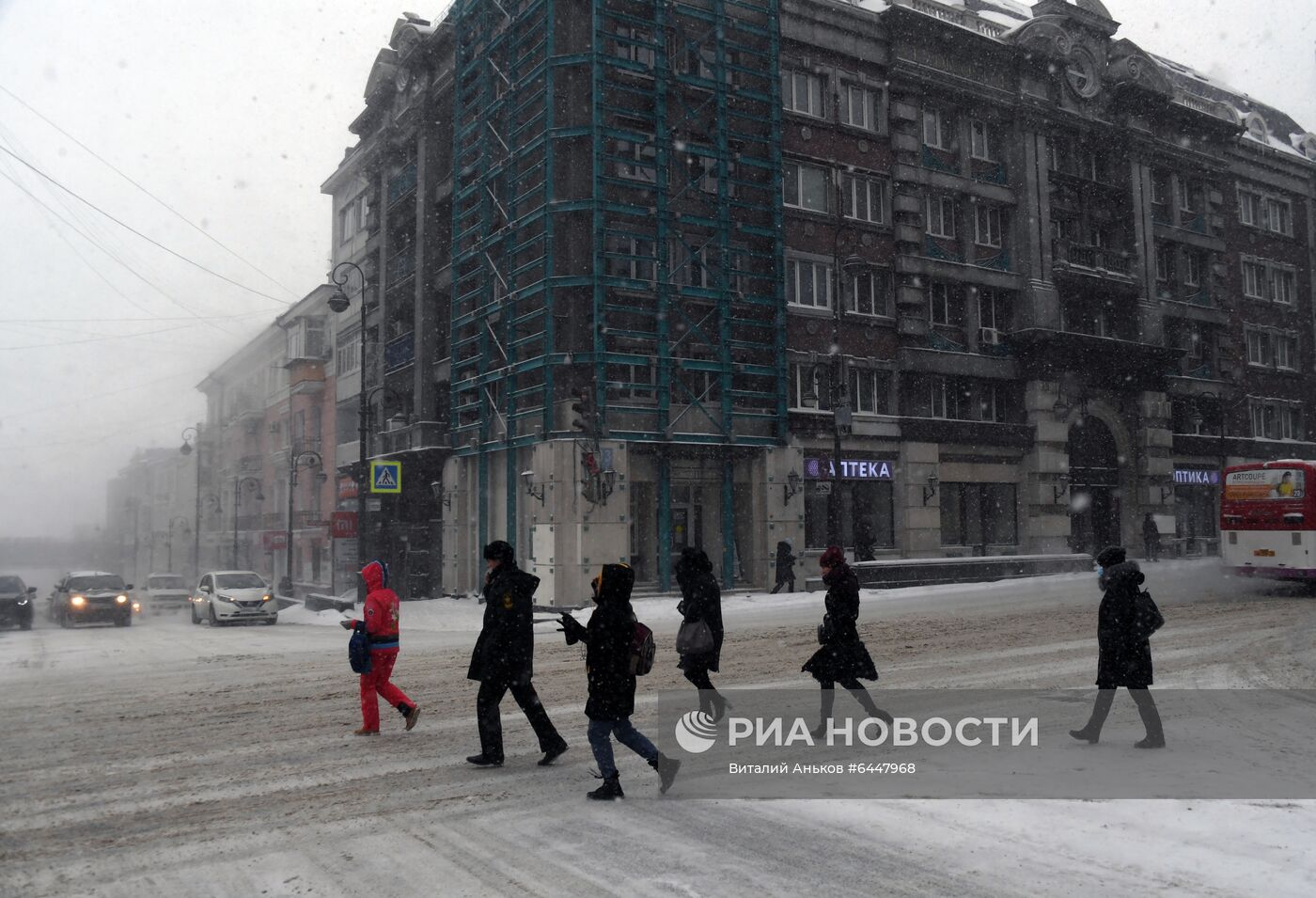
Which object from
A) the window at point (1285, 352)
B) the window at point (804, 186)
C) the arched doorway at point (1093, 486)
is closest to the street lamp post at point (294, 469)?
the window at point (804, 186)

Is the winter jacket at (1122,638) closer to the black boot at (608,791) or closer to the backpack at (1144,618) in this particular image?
the backpack at (1144,618)

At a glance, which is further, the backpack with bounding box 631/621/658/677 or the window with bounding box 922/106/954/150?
the window with bounding box 922/106/954/150

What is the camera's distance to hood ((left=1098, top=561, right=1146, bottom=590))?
7895 mm

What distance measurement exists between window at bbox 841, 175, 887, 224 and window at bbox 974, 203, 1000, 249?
4454 mm

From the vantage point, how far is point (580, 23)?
91.7 ft

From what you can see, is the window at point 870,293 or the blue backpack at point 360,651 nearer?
the blue backpack at point 360,651

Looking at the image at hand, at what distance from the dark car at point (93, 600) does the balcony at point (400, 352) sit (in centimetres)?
1253

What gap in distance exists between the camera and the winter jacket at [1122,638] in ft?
25.6

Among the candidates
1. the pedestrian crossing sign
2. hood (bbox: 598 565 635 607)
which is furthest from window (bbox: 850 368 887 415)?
hood (bbox: 598 565 635 607)

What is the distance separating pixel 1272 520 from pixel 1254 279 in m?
27.4

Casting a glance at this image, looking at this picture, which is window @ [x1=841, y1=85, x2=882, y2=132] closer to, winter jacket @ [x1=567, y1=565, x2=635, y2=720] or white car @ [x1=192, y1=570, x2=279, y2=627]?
white car @ [x1=192, y1=570, x2=279, y2=627]

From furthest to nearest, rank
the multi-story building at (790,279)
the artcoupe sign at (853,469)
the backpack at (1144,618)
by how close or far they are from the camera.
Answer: the artcoupe sign at (853,469)
the multi-story building at (790,279)
the backpack at (1144,618)

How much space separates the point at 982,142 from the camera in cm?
3522

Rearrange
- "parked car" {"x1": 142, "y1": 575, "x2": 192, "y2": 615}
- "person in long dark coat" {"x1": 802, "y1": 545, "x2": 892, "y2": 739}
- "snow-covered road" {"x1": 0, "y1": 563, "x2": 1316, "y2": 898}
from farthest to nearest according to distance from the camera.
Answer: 1. "parked car" {"x1": 142, "y1": 575, "x2": 192, "y2": 615}
2. "person in long dark coat" {"x1": 802, "y1": 545, "x2": 892, "y2": 739}
3. "snow-covered road" {"x1": 0, "y1": 563, "x2": 1316, "y2": 898}
